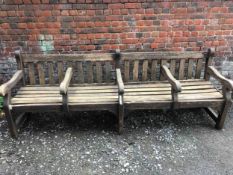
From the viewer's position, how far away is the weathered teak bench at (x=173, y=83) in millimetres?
3236

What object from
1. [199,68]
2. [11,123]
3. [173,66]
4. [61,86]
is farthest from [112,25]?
[11,123]

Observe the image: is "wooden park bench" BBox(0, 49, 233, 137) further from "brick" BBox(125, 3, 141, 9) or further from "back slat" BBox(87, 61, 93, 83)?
"brick" BBox(125, 3, 141, 9)

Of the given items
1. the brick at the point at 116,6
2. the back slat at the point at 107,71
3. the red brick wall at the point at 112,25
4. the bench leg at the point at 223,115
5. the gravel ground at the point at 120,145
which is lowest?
the gravel ground at the point at 120,145


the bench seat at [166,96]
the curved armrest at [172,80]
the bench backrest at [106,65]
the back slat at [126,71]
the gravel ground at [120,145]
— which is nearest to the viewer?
the gravel ground at [120,145]

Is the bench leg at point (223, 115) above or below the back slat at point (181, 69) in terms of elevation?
below

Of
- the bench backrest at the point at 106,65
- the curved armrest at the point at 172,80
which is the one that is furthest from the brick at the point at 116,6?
the curved armrest at the point at 172,80

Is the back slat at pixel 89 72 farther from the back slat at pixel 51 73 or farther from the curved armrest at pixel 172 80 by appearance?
the curved armrest at pixel 172 80

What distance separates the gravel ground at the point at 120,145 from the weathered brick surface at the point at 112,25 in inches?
42.3

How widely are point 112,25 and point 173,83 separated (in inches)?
49.2

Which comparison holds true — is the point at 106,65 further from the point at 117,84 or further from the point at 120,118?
the point at 120,118

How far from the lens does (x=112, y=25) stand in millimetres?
3607

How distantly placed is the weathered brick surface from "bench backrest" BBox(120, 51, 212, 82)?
0.19 metres

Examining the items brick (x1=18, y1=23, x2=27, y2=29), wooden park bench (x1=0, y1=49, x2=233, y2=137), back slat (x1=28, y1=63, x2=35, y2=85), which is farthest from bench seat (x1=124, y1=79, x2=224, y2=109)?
brick (x1=18, y1=23, x2=27, y2=29)

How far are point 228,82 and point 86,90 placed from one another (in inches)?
76.1
